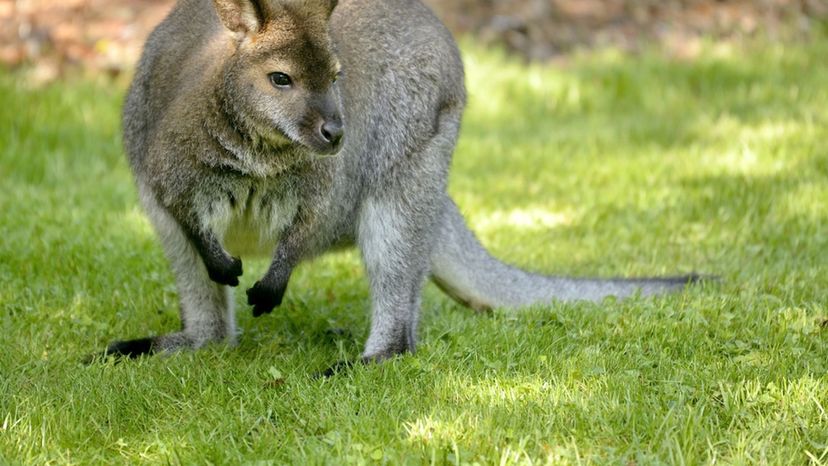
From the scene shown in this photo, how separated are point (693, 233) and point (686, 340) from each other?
224cm

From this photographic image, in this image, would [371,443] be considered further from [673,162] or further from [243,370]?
[673,162]

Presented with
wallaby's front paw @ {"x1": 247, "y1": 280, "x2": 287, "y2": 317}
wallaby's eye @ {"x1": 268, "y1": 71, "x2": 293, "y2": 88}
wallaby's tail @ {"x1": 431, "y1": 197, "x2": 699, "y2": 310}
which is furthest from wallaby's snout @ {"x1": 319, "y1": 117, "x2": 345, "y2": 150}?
wallaby's tail @ {"x1": 431, "y1": 197, "x2": 699, "y2": 310}

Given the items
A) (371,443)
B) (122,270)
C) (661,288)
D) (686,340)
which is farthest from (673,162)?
(371,443)

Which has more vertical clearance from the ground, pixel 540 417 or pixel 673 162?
pixel 540 417

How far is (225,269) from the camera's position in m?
4.52

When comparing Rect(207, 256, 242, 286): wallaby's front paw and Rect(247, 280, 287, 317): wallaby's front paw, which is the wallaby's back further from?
Rect(247, 280, 287, 317): wallaby's front paw

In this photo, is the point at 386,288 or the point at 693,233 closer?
the point at 386,288

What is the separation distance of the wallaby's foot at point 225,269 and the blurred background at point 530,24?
4980 millimetres

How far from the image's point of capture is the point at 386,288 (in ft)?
16.1

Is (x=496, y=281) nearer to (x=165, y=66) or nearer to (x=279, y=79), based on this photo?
(x=279, y=79)

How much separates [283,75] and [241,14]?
0.99 feet

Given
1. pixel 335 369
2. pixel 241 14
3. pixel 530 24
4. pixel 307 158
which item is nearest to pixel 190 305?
pixel 335 369

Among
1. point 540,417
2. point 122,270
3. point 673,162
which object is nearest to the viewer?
point 540,417

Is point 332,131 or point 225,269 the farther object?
point 225,269
